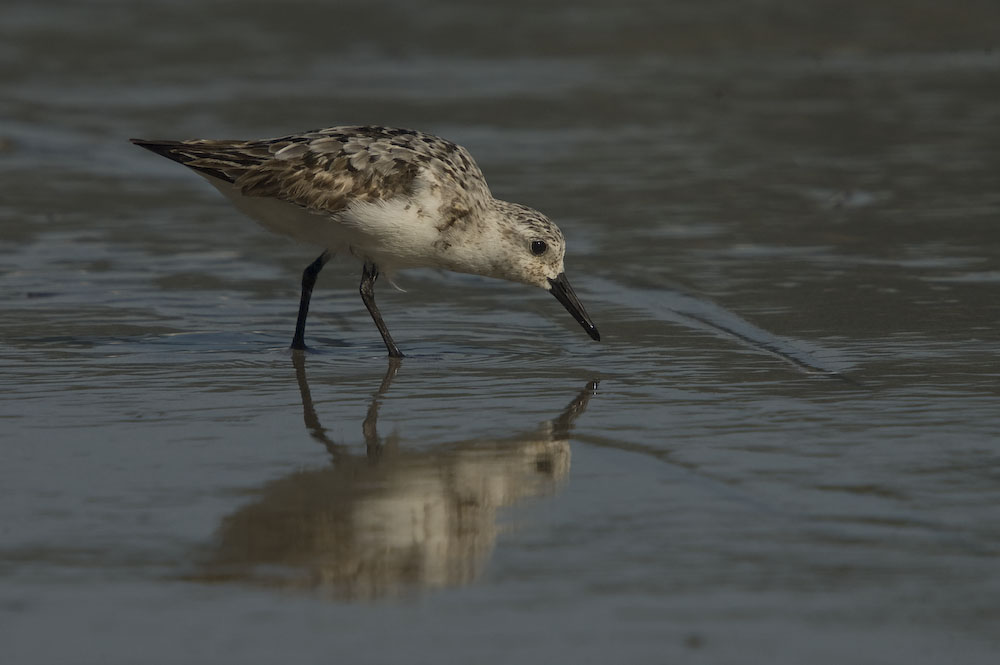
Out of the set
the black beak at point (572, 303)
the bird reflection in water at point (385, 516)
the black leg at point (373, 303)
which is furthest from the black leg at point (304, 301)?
the bird reflection in water at point (385, 516)

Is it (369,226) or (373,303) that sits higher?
(369,226)

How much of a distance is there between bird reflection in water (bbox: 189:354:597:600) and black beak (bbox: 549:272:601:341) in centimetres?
153

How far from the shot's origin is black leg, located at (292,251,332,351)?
675cm

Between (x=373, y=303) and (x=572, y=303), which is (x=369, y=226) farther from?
(x=572, y=303)

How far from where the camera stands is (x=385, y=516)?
4188 mm

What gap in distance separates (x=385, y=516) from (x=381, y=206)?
279 cm

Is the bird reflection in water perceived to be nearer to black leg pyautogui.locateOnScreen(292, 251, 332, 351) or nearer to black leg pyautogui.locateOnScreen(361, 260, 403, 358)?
black leg pyautogui.locateOnScreen(361, 260, 403, 358)

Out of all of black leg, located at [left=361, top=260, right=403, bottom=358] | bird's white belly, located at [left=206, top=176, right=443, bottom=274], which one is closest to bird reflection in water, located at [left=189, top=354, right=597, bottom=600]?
black leg, located at [left=361, top=260, right=403, bottom=358]

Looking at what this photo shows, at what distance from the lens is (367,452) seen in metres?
4.90

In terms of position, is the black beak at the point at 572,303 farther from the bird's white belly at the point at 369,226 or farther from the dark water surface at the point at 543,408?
the bird's white belly at the point at 369,226

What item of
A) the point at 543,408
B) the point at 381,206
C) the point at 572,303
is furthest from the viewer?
the point at 572,303

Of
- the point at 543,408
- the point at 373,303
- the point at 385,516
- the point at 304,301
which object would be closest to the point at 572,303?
the point at 373,303

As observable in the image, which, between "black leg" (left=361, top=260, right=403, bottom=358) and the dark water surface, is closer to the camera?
the dark water surface

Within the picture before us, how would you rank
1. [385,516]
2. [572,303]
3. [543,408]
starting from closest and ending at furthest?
[385,516] → [543,408] → [572,303]
